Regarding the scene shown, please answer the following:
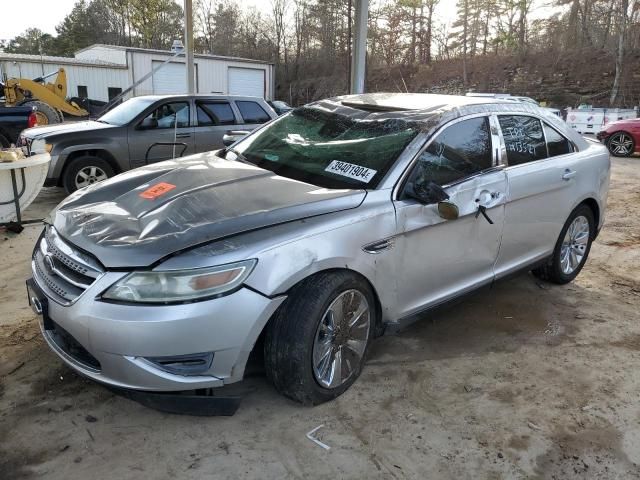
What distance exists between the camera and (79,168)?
7469 mm

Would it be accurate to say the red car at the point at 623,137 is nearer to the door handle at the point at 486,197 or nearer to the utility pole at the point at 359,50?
the utility pole at the point at 359,50

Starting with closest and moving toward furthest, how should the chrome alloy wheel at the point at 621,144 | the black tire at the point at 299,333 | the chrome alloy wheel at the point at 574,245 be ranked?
the black tire at the point at 299,333, the chrome alloy wheel at the point at 574,245, the chrome alloy wheel at the point at 621,144

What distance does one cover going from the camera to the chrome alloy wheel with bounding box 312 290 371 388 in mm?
Result: 2766

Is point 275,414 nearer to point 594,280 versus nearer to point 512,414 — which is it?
point 512,414

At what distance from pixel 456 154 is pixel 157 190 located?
1.88 metres

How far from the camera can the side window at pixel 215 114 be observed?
838 centimetres

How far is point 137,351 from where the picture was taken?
7.79ft

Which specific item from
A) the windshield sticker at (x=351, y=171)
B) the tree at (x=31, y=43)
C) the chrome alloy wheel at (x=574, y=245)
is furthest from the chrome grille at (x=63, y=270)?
the tree at (x=31, y=43)

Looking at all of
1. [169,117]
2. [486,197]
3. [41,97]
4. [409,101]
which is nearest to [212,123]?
[169,117]

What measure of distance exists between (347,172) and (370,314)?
2.80 feet

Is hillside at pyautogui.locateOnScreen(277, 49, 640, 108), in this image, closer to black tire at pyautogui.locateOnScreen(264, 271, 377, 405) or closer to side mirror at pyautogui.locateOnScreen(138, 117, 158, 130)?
side mirror at pyautogui.locateOnScreen(138, 117, 158, 130)

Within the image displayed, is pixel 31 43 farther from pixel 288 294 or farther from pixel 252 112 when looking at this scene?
pixel 288 294

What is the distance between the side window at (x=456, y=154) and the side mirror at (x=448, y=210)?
16 cm

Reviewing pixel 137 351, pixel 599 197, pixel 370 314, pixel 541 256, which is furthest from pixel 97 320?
pixel 599 197
